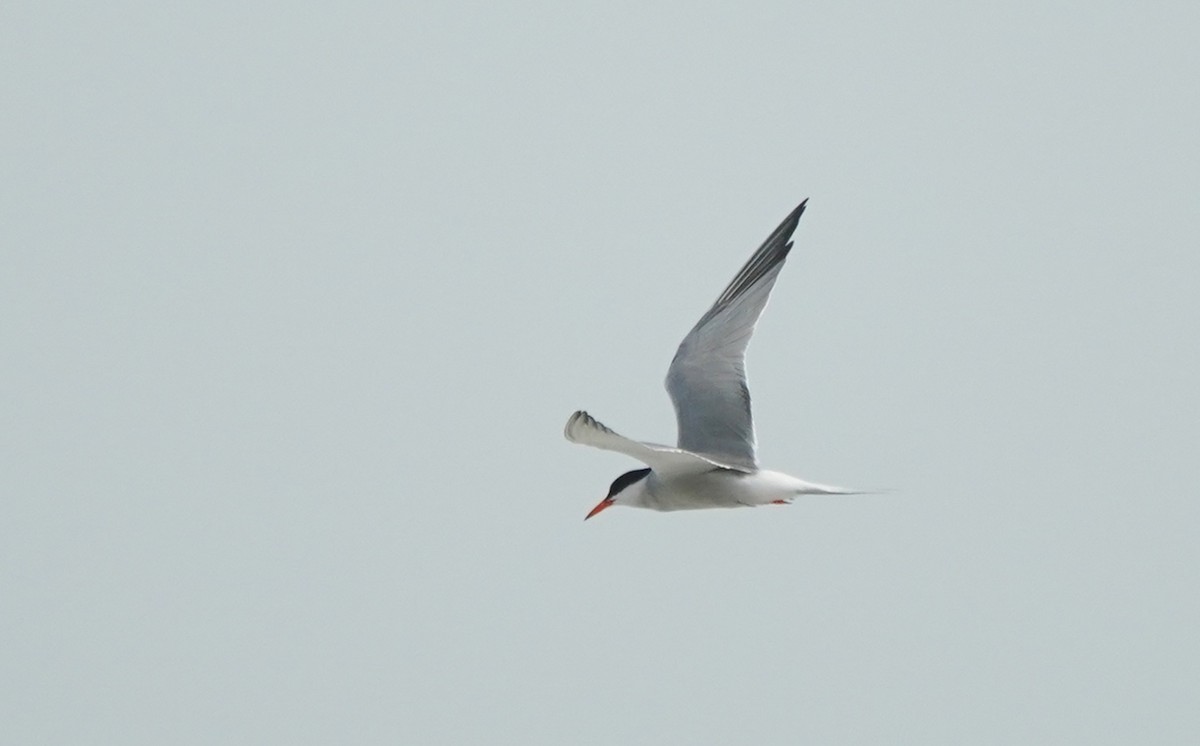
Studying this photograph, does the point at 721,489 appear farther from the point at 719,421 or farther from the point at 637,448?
the point at 637,448

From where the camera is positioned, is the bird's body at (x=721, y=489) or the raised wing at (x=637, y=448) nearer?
the raised wing at (x=637, y=448)

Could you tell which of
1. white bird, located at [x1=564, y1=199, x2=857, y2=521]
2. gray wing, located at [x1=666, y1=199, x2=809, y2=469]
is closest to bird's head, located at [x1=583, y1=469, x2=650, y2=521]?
white bird, located at [x1=564, y1=199, x2=857, y2=521]

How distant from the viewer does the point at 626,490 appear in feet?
42.9

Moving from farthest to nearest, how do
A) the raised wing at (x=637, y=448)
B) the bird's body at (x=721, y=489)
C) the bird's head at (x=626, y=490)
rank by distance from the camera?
the bird's head at (x=626, y=490) → the bird's body at (x=721, y=489) → the raised wing at (x=637, y=448)

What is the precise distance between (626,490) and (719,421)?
2.84 feet

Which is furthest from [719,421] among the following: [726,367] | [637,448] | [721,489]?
[637,448]

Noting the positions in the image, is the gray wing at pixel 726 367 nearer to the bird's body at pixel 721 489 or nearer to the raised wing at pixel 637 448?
the bird's body at pixel 721 489

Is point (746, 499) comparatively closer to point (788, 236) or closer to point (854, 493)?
point (854, 493)

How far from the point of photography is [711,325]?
45.0ft

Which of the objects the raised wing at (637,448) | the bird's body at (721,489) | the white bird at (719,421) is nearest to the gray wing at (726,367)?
the white bird at (719,421)

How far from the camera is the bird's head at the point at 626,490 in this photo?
1294 centimetres

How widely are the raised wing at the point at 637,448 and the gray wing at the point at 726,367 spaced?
0.54 meters

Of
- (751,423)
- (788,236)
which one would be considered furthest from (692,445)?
(788,236)

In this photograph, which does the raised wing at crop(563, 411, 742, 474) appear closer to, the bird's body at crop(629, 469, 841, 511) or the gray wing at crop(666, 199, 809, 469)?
the bird's body at crop(629, 469, 841, 511)
